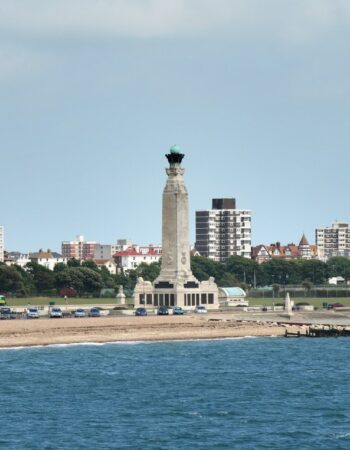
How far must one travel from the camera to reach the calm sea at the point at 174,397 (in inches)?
3039

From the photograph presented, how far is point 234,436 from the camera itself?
77875mm

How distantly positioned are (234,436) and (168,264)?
363ft

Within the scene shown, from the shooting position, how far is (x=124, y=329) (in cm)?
14250

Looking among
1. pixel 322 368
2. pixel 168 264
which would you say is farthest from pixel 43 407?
pixel 168 264

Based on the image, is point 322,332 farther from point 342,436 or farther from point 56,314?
point 342,436

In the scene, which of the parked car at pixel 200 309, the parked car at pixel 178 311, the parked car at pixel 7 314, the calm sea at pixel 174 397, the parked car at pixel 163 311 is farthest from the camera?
the parked car at pixel 200 309

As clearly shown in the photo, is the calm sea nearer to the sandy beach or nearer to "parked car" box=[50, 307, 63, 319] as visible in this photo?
the sandy beach

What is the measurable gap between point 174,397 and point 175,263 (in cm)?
9351

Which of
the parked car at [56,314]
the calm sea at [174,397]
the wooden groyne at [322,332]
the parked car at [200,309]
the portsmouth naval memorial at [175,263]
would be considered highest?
the portsmouth naval memorial at [175,263]

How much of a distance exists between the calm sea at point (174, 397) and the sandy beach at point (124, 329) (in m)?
3.17

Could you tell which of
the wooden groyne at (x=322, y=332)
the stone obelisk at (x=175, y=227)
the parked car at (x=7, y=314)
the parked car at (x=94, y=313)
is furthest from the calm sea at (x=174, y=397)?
the stone obelisk at (x=175, y=227)

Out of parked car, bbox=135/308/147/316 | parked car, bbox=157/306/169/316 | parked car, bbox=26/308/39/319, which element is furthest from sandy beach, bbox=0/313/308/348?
parked car, bbox=157/306/169/316

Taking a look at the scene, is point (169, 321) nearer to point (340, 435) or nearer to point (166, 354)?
point (166, 354)

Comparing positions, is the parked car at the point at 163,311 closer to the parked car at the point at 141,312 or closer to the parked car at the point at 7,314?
the parked car at the point at 141,312
